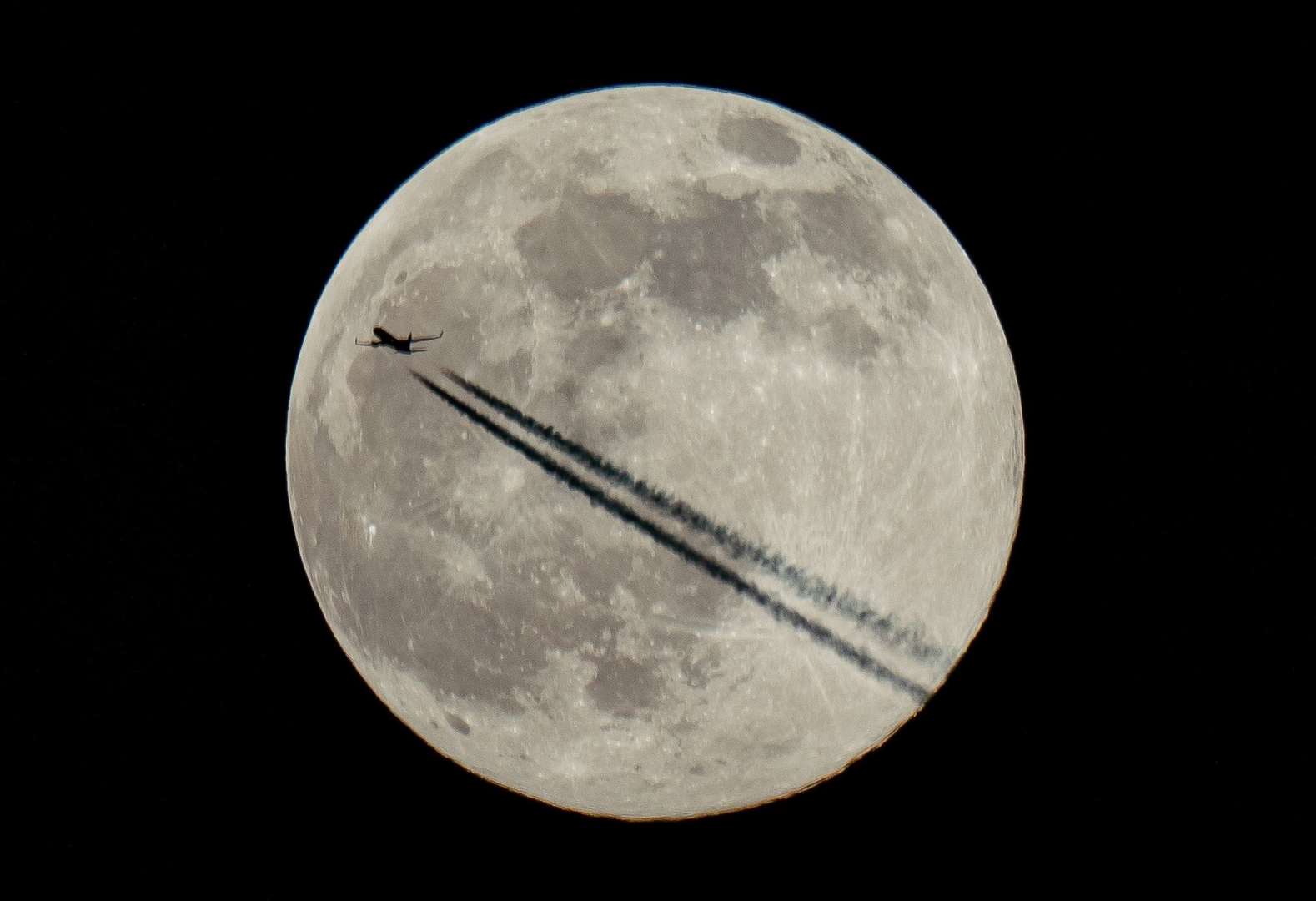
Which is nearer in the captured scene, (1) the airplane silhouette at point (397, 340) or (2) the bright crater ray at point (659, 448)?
(2) the bright crater ray at point (659, 448)

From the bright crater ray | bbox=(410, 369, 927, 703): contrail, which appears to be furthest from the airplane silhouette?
bbox=(410, 369, 927, 703): contrail

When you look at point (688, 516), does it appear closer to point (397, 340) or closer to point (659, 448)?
point (659, 448)

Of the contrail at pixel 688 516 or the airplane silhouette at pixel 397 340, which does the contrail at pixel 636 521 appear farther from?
the airplane silhouette at pixel 397 340

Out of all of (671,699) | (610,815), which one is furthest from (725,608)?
(610,815)

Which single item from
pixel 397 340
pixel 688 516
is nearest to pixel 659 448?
pixel 688 516

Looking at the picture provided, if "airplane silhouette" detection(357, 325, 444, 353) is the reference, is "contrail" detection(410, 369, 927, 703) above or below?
below

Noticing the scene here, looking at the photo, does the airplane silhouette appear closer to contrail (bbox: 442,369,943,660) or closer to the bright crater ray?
the bright crater ray

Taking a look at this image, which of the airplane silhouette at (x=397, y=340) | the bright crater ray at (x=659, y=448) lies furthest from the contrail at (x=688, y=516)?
the airplane silhouette at (x=397, y=340)
